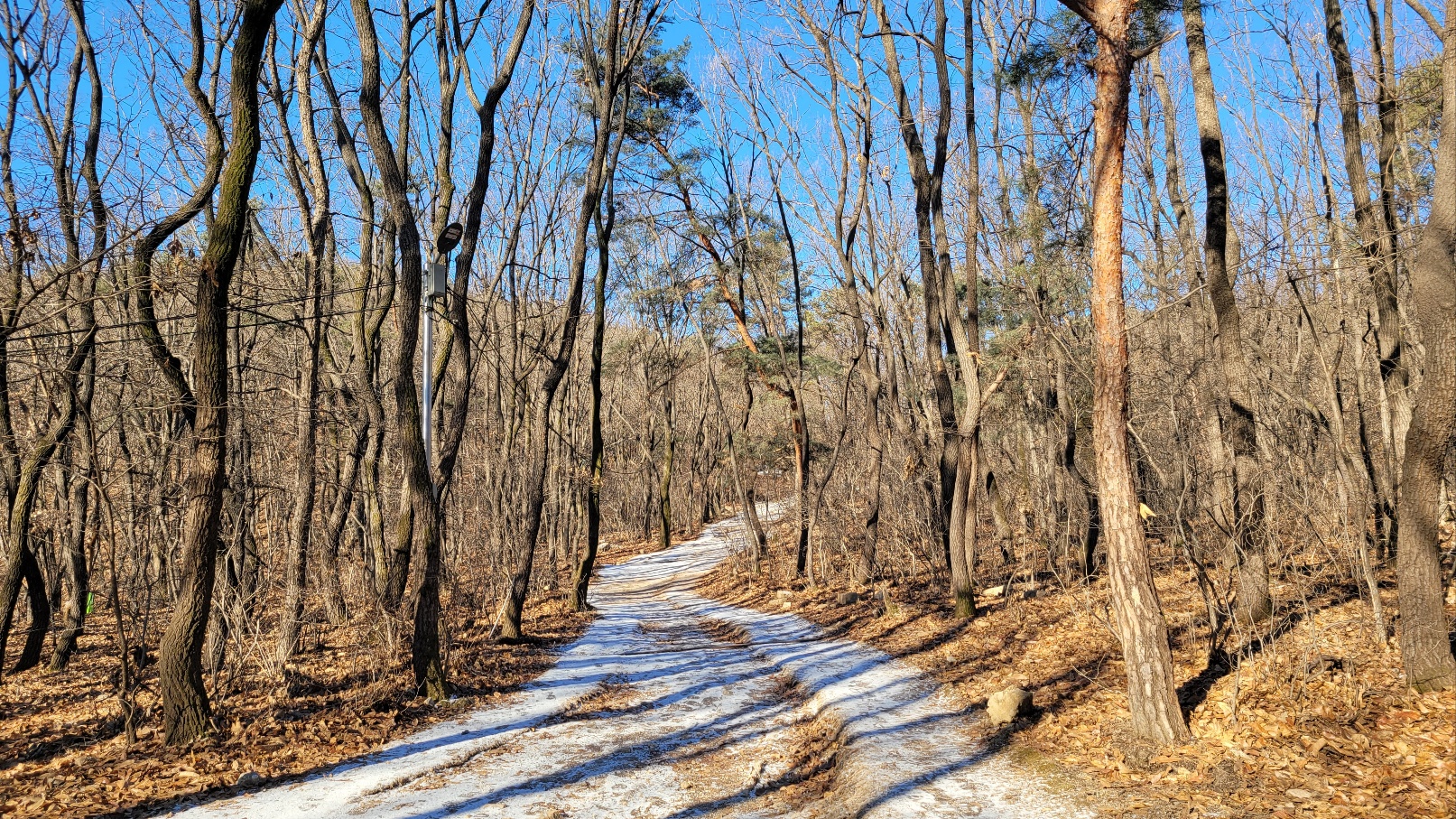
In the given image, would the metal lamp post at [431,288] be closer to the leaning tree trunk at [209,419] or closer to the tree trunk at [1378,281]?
the leaning tree trunk at [209,419]

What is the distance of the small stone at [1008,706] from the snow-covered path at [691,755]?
1.11 feet

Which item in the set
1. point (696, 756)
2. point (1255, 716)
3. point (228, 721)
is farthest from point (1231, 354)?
point (228, 721)

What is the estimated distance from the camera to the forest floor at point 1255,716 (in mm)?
4484

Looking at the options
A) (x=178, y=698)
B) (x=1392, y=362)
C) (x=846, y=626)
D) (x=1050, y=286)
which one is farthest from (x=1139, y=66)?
(x=178, y=698)

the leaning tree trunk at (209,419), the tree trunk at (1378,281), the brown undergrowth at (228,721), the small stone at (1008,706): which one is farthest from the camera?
the tree trunk at (1378,281)

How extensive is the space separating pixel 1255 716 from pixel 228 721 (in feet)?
24.6

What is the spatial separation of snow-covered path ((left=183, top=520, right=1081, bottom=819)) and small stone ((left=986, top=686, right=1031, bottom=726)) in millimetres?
338

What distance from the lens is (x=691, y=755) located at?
643 centimetres

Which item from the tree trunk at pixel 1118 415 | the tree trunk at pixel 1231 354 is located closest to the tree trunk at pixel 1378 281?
the tree trunk at pixel 1231 354

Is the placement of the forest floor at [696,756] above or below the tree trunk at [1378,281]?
below

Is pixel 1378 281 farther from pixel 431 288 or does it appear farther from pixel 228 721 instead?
pixel 228 721

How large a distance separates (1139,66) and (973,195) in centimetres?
693

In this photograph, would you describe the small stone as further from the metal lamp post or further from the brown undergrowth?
the metal lamp post

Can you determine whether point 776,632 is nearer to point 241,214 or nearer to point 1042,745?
point 1042,745
